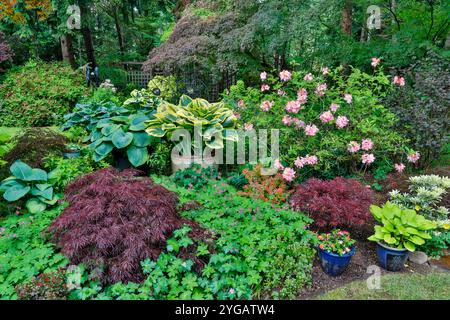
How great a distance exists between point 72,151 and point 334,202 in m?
3.06

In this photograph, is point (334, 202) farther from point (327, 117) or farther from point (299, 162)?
point (327, 117)

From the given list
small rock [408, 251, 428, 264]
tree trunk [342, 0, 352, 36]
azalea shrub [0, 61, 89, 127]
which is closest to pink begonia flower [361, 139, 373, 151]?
small rock [408, 251, 428, 264]

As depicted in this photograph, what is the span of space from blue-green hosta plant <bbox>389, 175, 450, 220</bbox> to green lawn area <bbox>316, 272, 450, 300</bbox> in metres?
0.59

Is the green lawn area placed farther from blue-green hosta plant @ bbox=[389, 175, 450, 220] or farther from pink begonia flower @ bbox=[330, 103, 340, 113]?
pink begonia flower @ bbox=[330, 103, 340, 113]

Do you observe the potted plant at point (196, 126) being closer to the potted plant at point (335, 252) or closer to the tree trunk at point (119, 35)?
the potted plant at point (335, 252)

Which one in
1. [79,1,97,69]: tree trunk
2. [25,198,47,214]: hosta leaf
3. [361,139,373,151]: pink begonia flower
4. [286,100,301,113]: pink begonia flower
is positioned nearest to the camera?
[25,198,47,214]: hosta leaf

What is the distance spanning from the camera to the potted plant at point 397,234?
258 centimetres

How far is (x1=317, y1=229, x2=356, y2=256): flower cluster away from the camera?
2564 mm

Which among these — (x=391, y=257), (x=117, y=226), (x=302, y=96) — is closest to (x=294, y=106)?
(x=302, y=96)

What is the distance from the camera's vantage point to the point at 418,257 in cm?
283

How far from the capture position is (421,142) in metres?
3.78

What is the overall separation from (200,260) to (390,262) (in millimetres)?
1537

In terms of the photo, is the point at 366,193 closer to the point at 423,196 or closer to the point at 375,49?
the point at 423,196
